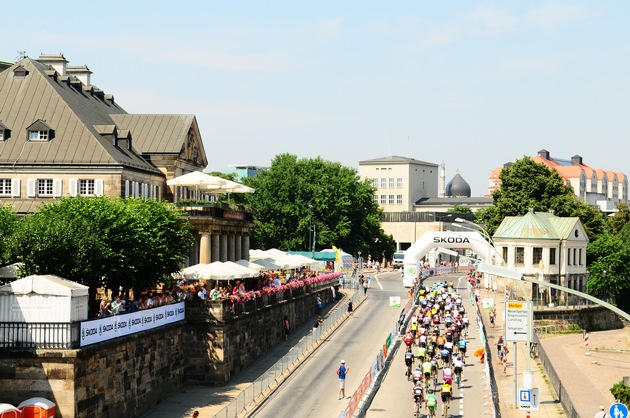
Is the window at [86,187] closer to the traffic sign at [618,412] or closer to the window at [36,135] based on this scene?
the window at [36,135]

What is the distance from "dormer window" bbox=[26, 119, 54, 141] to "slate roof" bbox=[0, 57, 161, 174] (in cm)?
28

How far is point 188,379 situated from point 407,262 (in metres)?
49.3

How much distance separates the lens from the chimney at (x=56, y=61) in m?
87.9

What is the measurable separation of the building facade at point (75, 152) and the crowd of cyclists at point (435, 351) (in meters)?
14.4

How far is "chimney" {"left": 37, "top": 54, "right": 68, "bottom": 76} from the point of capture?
87938 mm

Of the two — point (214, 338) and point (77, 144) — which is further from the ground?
point (77, 144)

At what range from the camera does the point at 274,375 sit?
2103 inches

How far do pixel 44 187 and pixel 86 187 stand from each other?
276 centimetres

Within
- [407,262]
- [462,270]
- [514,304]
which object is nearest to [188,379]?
[514,304]

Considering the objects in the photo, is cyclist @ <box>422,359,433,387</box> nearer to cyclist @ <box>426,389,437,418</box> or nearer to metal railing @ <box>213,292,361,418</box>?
cyclist @ <box>426,389,437,418</box>

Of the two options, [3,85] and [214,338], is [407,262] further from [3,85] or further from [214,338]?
[214,338]

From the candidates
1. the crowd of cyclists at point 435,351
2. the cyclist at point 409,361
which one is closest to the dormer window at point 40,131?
the crowd of cyclists at point 435,351

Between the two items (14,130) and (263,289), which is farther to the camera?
(14,130)

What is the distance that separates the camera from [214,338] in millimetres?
54625
